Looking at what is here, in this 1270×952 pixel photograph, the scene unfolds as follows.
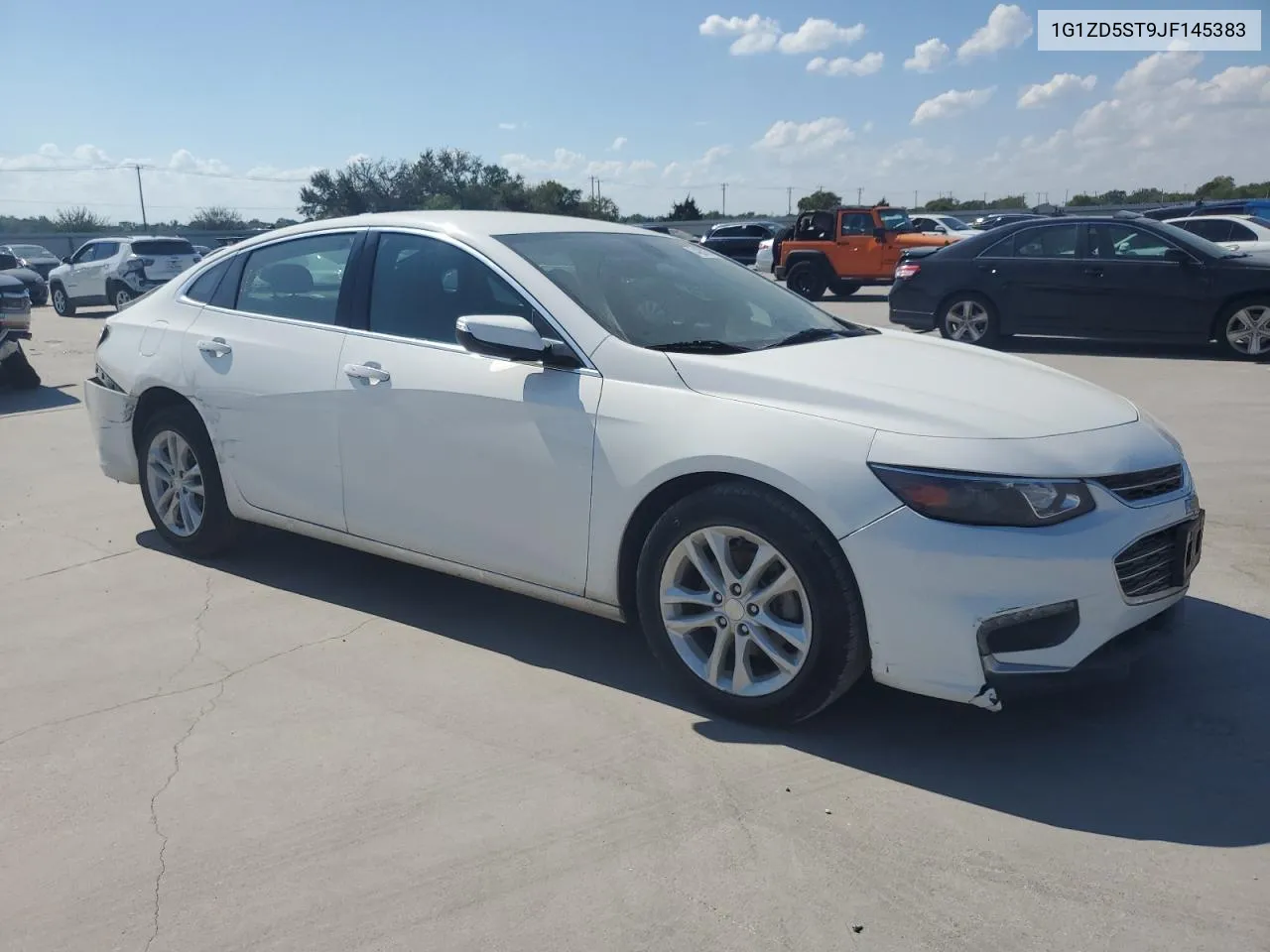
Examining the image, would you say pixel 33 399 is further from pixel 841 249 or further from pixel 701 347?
pixel 841 249

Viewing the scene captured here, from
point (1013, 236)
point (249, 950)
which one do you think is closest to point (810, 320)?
point (249, 950)

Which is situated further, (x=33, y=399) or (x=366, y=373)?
(x=33, y=399)

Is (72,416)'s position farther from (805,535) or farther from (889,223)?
(889,223)

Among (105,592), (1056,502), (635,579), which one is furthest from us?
(105,592)

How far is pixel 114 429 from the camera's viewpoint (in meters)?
5.54

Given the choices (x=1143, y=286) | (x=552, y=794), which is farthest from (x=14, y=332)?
(x=1143, y=286)

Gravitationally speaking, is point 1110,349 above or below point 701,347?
below

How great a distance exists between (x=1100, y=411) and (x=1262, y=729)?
A: 3.67ft

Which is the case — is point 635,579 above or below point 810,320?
below

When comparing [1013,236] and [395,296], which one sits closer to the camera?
[395,296]

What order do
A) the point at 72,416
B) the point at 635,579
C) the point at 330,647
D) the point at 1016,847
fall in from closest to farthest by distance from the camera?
the point at 1016,847 < the point at 635,579 < the point at 330,647 < the point at 72,416

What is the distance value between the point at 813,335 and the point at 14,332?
9441 millimetres

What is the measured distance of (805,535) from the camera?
3334 millimetres

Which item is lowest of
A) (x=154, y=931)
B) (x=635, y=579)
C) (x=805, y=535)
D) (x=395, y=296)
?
(x=154, y=931)
